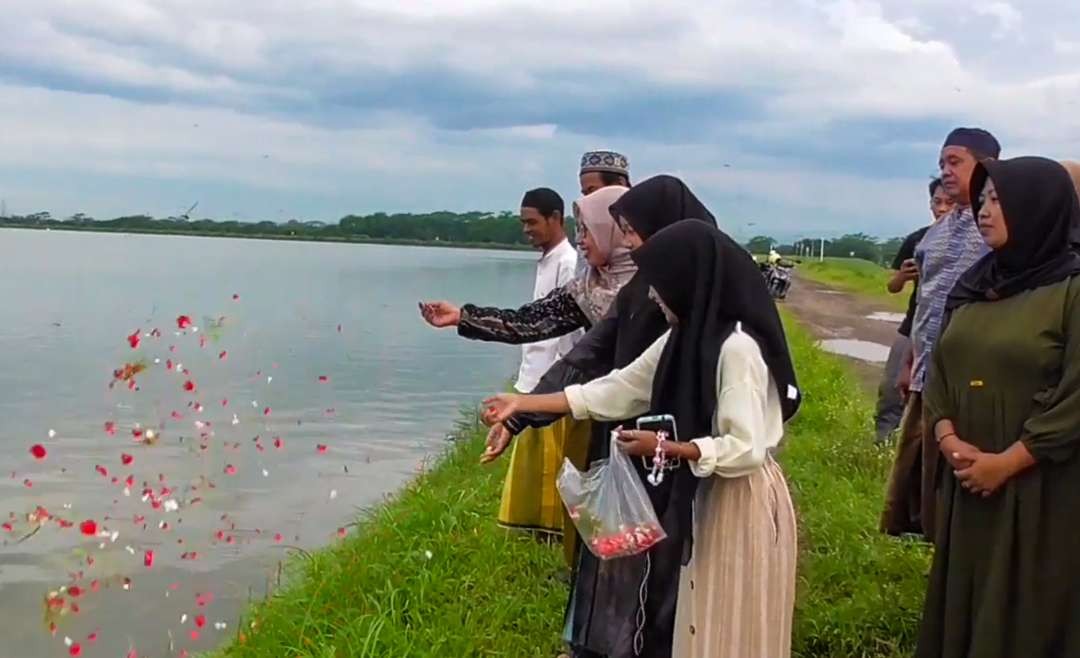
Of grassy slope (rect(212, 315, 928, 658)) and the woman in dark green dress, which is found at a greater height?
the woman in dark green dress

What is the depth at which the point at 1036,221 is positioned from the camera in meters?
2.90

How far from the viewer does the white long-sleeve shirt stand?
14.9 feet

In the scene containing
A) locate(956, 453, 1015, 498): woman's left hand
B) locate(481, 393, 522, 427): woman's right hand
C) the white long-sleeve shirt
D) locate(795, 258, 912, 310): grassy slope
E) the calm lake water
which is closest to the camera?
locate(956, 453, 1015, 498): woman's left hand

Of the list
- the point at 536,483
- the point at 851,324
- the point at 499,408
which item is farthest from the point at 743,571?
the point at 851,324

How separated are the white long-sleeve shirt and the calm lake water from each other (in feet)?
6.83

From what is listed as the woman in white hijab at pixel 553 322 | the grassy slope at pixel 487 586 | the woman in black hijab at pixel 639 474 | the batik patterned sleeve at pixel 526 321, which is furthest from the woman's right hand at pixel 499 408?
the grassy slope at pixel 487 586

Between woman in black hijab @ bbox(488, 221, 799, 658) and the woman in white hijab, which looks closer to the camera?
woman in black hijab @ bbox(488, 221, 799, 658)

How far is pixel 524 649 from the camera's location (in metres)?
3.85

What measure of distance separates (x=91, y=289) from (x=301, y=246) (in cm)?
5168

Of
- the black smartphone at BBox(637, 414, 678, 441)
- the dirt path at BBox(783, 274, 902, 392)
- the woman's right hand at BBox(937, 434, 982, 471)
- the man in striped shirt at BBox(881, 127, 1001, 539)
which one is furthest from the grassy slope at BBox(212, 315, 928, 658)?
the dirt path at BBox(783, 274, 902, 392)

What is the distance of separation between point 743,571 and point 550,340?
1.82 meters

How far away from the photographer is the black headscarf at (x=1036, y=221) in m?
2.89

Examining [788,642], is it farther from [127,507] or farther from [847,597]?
[127,507]

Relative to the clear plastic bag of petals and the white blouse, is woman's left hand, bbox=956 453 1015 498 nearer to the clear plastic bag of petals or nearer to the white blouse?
the white blouse
